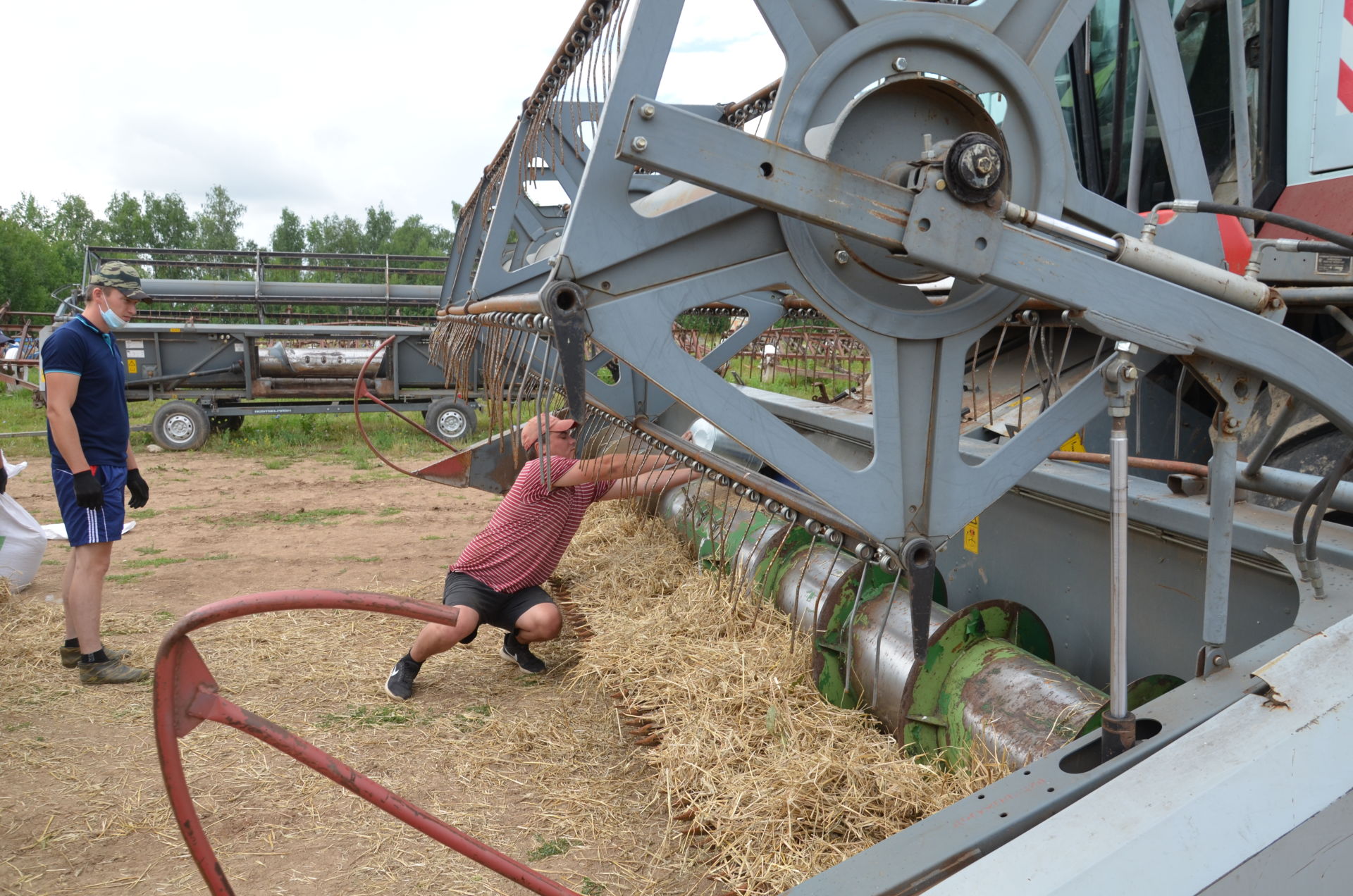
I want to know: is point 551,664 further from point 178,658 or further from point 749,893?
point 178,658

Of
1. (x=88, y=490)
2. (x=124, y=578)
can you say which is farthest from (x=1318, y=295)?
(x=124, y=578)

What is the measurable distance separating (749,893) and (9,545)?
16.3ft

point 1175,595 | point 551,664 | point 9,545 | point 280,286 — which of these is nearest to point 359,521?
point 9,545

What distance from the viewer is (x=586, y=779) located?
3.40 m

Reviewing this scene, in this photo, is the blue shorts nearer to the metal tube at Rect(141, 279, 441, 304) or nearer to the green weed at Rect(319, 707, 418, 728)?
the green weed at Rect(319, 707, 418, 728)

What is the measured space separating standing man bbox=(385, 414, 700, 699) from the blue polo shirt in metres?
1.66

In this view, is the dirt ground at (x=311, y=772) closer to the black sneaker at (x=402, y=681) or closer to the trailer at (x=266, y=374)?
the black sneaker at (x=402, y=681)

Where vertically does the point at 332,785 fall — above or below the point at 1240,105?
below

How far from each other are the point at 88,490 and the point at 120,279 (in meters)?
0.98

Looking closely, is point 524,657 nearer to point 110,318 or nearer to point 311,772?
point 311,772

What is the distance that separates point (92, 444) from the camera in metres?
4.22

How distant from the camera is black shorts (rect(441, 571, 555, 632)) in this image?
4.17 meters

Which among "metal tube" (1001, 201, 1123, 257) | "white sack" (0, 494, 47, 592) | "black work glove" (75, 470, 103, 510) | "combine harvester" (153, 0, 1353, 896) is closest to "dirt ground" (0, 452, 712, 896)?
"white sack" (0, 494, 47, 592)

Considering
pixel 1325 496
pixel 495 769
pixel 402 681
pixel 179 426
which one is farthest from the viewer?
pixel 179 426
